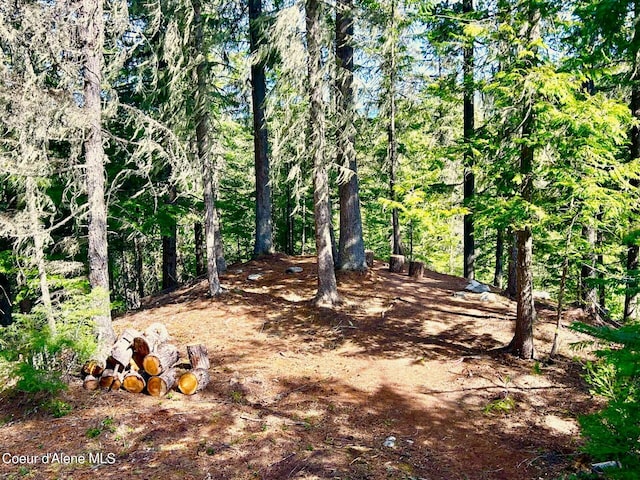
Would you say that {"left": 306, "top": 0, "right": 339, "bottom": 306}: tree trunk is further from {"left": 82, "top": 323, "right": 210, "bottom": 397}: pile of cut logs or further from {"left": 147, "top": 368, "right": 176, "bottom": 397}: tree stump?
{"left": 147, "top": 368, "right": 176, "bottom": 397}: tree stump

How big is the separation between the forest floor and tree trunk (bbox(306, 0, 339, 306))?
78 centimetres

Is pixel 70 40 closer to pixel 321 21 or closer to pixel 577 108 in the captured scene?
pixel 321 21

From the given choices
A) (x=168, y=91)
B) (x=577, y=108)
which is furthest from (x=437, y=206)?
(x=168, y=91)

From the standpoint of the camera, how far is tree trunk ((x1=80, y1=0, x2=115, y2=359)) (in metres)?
7.16

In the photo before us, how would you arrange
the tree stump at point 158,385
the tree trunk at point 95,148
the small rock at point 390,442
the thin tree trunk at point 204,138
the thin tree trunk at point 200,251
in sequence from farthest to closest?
the thin tree trunk at point 200,251, the thin tree trunk at point 204,138, the tree trunk at point 95,148, the tree stump at point 158,385, the small rock at point 390,442

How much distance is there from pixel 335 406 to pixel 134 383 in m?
3.34

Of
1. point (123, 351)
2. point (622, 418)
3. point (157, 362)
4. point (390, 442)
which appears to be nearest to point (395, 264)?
point (390, 442)

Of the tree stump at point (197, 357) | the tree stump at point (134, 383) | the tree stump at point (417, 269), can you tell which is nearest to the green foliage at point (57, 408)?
the tree stump at point (134, 383)

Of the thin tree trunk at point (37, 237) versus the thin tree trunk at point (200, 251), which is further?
the thin tree trunk at point (200, 251)

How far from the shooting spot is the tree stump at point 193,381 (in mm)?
6469

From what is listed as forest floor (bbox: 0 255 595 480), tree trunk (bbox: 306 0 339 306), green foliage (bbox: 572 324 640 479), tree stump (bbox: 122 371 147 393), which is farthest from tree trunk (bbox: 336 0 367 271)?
green foliage (bbox: 572 324 640 479)

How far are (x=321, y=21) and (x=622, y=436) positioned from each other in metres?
9.65

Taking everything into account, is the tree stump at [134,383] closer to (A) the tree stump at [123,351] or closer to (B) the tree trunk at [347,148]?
(A) the tree stump at [123,351]

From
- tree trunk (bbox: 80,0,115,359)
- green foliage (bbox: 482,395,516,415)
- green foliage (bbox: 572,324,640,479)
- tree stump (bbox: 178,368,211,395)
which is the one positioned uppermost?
tree trunk (bbox: 80,0,115,359)
